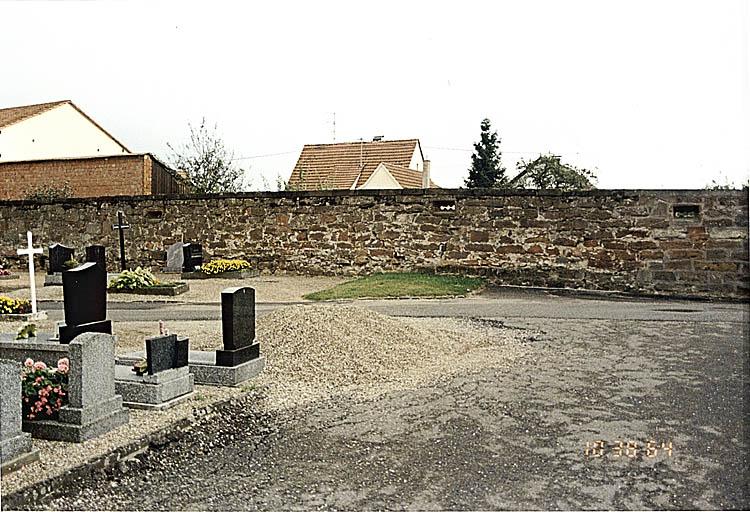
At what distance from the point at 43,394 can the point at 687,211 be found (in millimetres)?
12767

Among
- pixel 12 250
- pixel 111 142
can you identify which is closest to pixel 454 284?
pixel 12 250

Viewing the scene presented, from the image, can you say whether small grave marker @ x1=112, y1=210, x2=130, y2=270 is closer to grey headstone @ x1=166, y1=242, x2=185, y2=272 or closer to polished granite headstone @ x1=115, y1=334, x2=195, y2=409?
grey headstone @ x1=166, y1=242, x2=185, y2=272

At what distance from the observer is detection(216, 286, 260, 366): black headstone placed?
666 cm

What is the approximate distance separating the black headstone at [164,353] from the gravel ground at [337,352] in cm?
35

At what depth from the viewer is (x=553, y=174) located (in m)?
28.8

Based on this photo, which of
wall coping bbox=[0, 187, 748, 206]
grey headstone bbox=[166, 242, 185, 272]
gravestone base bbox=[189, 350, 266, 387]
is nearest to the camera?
gravestone base bbox=[189, 350, 266, 387]

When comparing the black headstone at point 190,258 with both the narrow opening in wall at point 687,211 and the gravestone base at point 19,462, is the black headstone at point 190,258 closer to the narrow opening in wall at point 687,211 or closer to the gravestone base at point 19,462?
the narrow opening in wall at point 687,211

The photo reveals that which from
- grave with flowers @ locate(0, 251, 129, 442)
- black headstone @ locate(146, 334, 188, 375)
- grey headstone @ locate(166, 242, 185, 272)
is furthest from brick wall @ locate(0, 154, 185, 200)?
grave with flowers @ locate(0, 251, 129, 442)

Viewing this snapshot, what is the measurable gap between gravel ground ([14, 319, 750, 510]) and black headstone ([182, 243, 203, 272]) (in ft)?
37.7

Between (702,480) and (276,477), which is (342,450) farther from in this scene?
(702,480)

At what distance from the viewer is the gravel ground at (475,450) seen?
4129 mm
